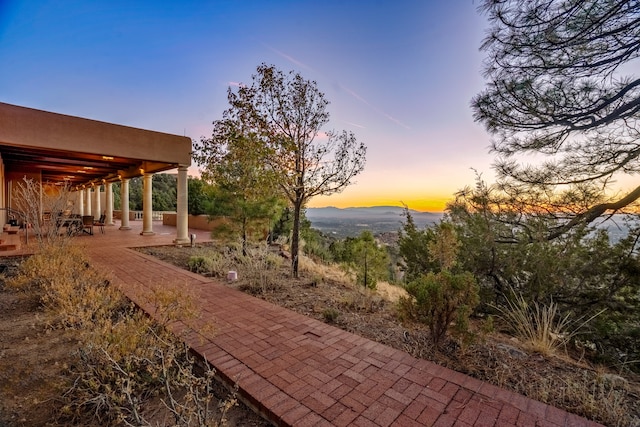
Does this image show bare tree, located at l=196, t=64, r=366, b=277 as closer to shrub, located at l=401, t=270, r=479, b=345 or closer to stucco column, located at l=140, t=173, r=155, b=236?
shrub, located at l=401, t=270, r=479, b=345

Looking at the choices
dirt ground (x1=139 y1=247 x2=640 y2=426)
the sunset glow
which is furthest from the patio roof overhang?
dirt ground (x1=139 y1=247 x2=640 y2=426)

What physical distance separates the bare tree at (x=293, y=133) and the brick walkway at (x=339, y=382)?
309 centimetres

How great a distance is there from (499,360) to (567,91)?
3806 millimetres

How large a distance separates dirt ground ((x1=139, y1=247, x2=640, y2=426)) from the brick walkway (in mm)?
204

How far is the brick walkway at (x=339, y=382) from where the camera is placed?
2133mm

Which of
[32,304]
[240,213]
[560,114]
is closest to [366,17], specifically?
[560,114]

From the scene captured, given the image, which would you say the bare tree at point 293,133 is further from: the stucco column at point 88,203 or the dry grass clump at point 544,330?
the stucco column at point 88,203

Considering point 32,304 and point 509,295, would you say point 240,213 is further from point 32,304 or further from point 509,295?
point 509,295

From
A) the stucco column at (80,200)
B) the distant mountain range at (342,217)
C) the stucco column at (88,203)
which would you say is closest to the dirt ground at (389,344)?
the distant mountain range at (342,217)

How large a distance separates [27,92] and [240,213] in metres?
7.85

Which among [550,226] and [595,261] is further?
Result: [550,226]

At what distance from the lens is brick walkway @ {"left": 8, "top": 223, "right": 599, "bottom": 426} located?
2.13 meters

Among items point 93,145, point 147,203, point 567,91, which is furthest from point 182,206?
point 567,91

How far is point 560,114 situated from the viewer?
426 cm
